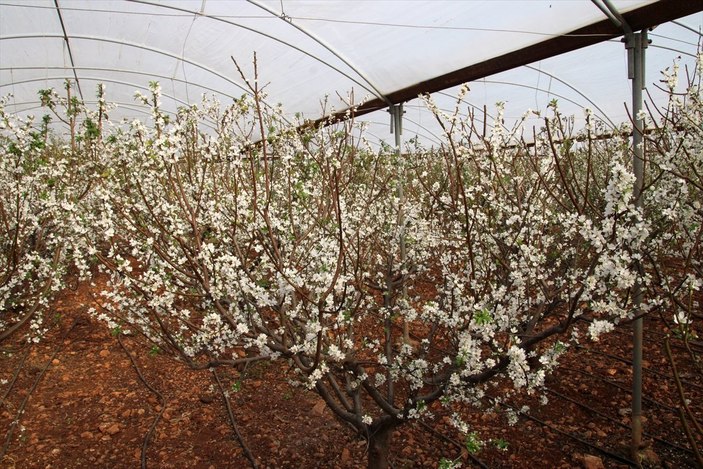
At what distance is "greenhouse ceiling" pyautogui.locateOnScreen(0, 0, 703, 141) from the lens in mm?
4457

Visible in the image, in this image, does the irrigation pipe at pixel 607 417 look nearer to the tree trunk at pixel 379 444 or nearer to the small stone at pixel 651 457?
the small stone at pixel 651 457

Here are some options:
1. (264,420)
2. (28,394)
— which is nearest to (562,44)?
(264,420)

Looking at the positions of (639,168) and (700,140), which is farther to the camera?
(639,168)

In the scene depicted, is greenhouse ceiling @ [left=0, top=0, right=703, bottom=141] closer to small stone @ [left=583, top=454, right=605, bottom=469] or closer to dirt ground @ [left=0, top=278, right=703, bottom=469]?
dirt ground @ [left=0, top=278, right=703, bottom=469]

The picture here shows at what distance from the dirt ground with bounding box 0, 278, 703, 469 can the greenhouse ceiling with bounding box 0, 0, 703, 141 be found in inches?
144

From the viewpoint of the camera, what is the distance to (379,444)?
154 inches

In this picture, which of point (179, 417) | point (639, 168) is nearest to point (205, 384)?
point (179, 417)

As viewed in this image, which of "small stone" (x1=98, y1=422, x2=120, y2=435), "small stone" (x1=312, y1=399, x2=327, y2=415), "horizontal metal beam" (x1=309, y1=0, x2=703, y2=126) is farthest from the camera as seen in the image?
"small stone" (x1=312, y1=399, x2=327, y2=415)

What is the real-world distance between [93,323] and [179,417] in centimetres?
326

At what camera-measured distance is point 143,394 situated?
5.87 meters

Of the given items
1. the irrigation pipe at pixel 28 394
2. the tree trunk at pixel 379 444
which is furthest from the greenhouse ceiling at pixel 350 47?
the irrigation pipe at pixel 28 394

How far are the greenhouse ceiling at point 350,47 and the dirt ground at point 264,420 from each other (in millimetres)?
3667

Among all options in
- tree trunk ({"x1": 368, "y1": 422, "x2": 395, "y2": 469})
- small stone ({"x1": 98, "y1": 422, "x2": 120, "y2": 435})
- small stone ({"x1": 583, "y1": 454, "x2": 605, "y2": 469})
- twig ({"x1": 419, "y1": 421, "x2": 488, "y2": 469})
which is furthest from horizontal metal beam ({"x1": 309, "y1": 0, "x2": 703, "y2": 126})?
small stone ({"x1": 98, "y1": 422, "x2": 120, "y2": 435})

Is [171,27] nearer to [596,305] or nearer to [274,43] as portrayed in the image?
[274,43]
